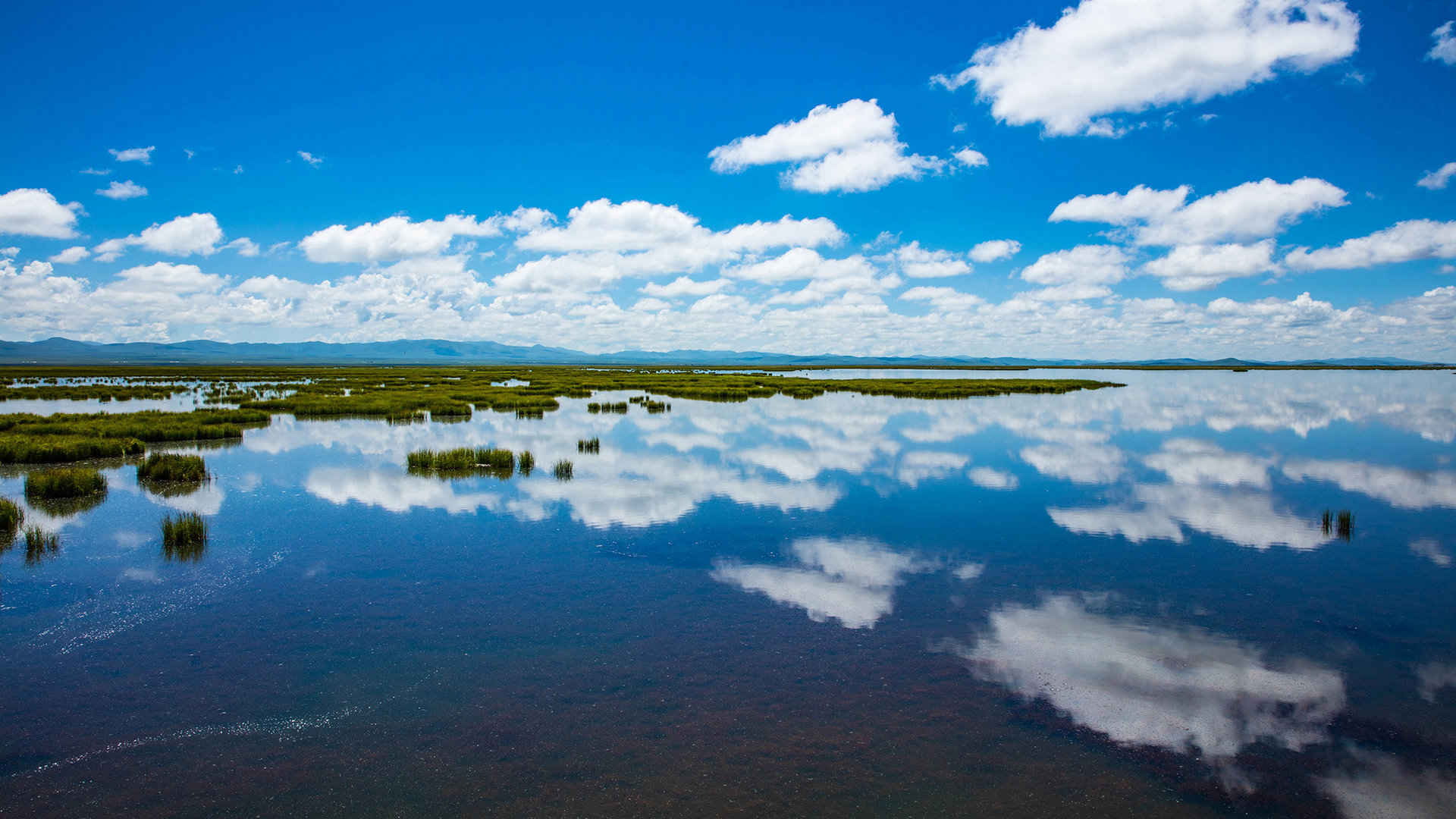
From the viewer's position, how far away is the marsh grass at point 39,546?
14.0m

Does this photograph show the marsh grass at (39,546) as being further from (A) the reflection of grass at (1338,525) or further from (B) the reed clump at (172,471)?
(A) the reflection of grass at (1338,525)

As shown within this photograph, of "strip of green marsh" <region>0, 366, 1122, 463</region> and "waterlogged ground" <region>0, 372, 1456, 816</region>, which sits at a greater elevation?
"strip of green marsh" <region>0, 366, 1122, 463</region>

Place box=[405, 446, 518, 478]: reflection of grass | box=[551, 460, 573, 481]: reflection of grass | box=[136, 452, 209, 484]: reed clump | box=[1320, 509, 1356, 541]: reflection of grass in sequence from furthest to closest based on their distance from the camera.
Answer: box=[405, 446, 518, 478]: reflection of grass
box=[551, 460, 573, 481]: reflection of grass
box=[136, 452, 209, 484]: reed clump
box=[1320, 509, 1356, 541]: reflection of grass

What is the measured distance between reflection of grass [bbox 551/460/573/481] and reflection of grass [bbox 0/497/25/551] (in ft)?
39.6

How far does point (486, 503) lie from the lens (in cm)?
1917

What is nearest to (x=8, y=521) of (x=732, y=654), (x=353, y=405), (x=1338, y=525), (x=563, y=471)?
(x=563, y=471)

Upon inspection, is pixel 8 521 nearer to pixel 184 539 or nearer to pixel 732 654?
pixel 184 539

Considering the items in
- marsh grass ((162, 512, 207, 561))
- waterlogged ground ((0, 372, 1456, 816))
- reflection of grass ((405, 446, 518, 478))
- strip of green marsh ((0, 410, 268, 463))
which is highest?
strip of green marsh ((0, 410, 268, 463))

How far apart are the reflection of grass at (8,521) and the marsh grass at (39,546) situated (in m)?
0.36

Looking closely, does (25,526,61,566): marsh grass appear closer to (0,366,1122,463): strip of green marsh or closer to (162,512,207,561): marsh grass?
(162,512,207,561): marsh grass

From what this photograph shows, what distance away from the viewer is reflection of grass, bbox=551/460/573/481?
75.3 ft

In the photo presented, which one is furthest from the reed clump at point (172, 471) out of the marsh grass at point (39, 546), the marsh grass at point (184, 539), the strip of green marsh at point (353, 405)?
the marsh grass at point (184, 539)

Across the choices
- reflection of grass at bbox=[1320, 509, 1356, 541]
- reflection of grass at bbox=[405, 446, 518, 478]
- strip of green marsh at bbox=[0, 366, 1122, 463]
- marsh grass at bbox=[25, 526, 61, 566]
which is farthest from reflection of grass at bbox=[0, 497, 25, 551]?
reflection of grass at bbox=[1320, 509, 1356, 541]

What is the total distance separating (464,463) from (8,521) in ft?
35.9
